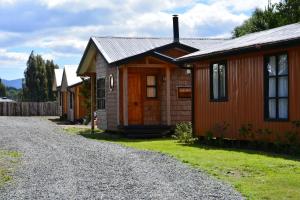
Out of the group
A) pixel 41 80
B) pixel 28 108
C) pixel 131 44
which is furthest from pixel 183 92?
pixel 41 80

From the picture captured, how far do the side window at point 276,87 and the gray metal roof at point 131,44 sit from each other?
33.2 ft

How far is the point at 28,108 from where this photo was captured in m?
54.8

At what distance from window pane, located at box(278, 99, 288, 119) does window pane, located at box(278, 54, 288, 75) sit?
28.6 inches

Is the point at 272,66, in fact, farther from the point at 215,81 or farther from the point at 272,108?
the point at 215,81

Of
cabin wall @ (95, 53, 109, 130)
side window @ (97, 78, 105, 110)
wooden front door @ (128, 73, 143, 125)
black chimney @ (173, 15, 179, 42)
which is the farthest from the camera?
side window @ (97, 78, 105, 110)

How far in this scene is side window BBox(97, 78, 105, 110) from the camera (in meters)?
27.9

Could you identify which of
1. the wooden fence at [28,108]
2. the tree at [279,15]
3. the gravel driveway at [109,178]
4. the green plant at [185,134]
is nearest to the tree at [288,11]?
the tree at [279,15]

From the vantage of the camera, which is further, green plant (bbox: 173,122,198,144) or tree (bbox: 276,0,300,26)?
tree (bbox: 276,0,300,26)

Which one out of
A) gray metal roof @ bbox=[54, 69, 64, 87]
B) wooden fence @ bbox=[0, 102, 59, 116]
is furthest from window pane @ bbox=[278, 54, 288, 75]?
wooden fence @ bbox=[0, 102, 59, 116]

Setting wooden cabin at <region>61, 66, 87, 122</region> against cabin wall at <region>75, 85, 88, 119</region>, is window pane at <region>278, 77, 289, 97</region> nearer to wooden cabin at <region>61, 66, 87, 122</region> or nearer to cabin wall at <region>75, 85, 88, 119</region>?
wooden cabin at <region>61, 66, 87, 122</region>

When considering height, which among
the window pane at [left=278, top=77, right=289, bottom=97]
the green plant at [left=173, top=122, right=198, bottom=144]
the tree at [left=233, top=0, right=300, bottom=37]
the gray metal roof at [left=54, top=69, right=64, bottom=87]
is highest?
the tree at [left=233, top=0, right=300, bottom=37]

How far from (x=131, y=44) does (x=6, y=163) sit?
1491cm

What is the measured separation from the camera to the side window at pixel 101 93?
2786 centimetres

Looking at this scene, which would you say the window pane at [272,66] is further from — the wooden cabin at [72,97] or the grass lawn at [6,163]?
the wooden cabin at [72,97]
